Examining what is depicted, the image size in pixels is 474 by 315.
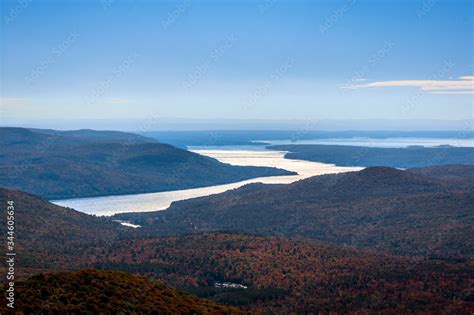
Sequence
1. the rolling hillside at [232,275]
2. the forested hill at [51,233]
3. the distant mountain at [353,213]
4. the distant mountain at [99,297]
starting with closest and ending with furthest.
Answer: the distant mountain at [99,297] < the rolling hillside at [232,275] < the forested hill at [51,233] < the distant mountain at [353,213]

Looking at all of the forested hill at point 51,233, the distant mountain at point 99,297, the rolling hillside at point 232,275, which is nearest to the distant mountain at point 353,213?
the forested hill at point 51,233

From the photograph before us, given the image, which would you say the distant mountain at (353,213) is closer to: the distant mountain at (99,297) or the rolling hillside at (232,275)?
the rolling hillside at (232,275)

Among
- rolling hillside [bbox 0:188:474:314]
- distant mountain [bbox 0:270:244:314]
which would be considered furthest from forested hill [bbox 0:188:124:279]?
distant mountain [bbox 0:270:244:314]

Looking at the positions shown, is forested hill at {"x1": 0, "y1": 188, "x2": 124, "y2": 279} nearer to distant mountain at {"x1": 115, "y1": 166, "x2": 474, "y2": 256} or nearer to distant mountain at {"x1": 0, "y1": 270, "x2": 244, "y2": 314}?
distant mountain at {"x1": 115, "y1": 166, "x2": 474, "y2": 256}

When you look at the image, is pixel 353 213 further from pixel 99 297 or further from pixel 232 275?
pixel 99 297

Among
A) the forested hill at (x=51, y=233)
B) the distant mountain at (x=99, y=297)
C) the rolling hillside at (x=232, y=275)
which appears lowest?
the forested hill at (x=51, y=233)

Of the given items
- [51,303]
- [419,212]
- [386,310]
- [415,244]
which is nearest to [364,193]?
[419,212]

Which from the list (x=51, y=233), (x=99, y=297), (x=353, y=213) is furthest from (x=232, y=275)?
(x=353, y=213)
